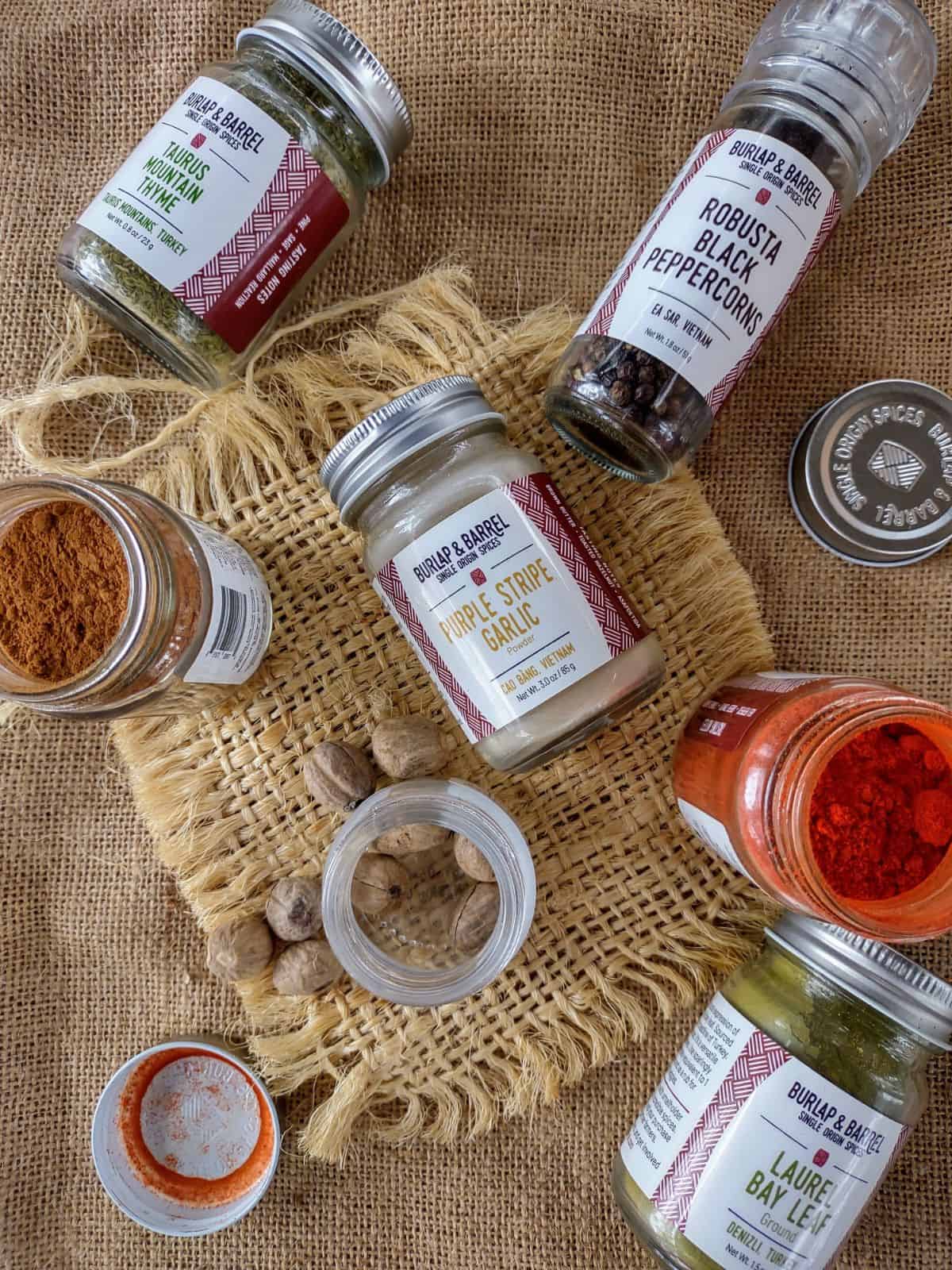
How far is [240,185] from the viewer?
0.86m

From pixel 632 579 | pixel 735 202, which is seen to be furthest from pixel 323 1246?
pixel 735 202

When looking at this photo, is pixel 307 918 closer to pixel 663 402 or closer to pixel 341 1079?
pixel 341 1079

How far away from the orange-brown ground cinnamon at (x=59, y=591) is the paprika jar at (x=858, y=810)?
1.79ft

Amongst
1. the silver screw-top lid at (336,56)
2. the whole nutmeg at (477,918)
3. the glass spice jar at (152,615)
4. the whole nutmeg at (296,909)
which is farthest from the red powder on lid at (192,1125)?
the silver screw-top lid at (336,56)

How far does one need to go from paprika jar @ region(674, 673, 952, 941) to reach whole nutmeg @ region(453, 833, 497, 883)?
9.9 inches

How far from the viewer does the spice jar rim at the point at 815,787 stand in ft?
2.26

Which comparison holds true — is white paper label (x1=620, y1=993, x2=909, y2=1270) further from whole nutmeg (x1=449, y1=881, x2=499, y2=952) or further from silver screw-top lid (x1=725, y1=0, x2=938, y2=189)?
silver screw-top lid (x1=725, y1=0, x2=938, y2=189)

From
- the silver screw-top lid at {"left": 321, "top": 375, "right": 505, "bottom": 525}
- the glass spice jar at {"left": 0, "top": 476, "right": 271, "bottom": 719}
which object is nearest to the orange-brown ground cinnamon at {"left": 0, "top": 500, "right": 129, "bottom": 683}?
the glass spice jar at {"left": 0, "top": 476, "right": 271, "bottom": 719}

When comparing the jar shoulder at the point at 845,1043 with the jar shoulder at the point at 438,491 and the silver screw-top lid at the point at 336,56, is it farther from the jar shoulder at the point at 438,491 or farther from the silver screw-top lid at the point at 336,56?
the silver screw-top lid at the point at 336,56

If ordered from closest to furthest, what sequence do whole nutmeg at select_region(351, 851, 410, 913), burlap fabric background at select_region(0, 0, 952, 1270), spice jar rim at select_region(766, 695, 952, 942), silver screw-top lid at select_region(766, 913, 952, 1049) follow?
spice jar rim at select_region(766, 695, 952, 942) < silver screw-top lid at select_region(766, 913, 952, 1049) < whole nutmeg at select_region(351, 851, 410, 913) < burlap fabric background at select_region(0, 0, 952, 1270)

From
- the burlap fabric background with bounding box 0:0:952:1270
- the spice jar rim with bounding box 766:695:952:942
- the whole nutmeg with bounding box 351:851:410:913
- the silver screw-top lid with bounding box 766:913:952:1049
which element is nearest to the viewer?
the spice jar rim with bounding box 766:695:952:942

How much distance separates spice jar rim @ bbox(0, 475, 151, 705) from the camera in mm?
695

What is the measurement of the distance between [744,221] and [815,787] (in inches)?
19.2

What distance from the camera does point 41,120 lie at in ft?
3.47
